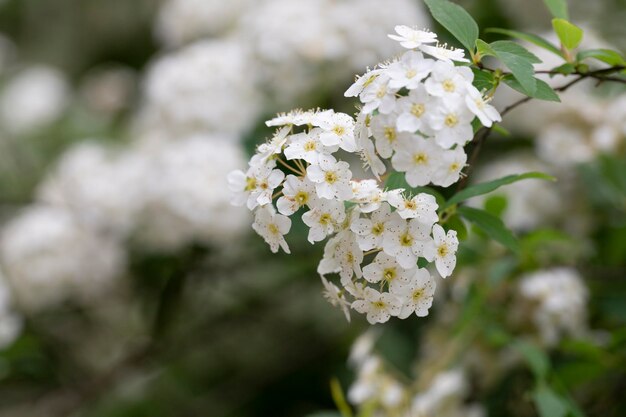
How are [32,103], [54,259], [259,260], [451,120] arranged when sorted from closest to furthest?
[451,120]
[54,259]
[259,260]
[32,103]

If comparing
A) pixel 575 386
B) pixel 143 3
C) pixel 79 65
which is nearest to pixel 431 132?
pixel 575 386

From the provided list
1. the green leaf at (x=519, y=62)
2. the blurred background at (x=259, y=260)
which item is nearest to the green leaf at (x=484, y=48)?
the green leaf at (x=519, y=62)

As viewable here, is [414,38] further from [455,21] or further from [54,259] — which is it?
[54,259]

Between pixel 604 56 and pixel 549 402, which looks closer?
pixel 604 56

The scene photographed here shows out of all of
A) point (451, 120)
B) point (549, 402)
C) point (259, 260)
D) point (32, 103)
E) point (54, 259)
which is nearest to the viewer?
point (451, 120)

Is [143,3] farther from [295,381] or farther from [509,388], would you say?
[509,388]

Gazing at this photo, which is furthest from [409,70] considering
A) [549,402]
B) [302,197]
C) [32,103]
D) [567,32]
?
[32,103]

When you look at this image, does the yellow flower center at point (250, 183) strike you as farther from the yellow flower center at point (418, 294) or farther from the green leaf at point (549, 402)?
the green leaf at point (549, 402)

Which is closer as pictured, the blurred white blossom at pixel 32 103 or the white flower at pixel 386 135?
the white flower at pixel 386 135
